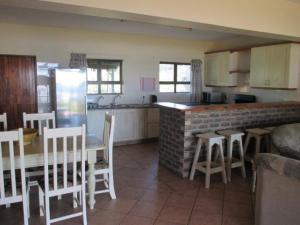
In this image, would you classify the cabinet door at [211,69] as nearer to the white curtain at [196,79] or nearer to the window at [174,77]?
the white curtain at [196,79]

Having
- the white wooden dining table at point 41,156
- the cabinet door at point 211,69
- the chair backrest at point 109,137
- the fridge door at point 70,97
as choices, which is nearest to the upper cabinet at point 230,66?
the cabinet door at point 211,69

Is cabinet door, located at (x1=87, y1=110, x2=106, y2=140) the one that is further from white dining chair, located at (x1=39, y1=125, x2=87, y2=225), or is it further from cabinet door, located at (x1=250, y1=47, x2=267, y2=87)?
cabinet door, located at (x1=250, y1=47, x2=267, y2=87)

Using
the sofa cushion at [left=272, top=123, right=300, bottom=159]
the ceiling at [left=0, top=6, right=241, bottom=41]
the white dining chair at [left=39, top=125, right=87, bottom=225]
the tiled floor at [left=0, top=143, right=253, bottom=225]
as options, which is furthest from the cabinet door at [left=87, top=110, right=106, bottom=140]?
the sofa cushion at [left=272, top=123, right=300, bottom=159]

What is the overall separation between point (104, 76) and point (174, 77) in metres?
1.81

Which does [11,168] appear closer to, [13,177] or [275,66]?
[13,177]

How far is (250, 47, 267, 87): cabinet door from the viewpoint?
17.4 feet

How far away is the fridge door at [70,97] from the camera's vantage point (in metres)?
4.55

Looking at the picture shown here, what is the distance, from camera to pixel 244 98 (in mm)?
5926

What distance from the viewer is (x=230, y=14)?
326 centimetres

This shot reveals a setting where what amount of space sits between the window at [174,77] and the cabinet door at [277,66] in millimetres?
2101

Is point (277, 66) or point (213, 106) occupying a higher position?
point (277, 66)

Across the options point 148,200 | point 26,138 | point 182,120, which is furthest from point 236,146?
point 26,138

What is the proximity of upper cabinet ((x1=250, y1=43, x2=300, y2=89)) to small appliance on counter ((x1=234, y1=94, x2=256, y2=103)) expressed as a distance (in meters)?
0.34

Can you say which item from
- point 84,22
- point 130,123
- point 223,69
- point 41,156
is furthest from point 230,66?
point 41,156
